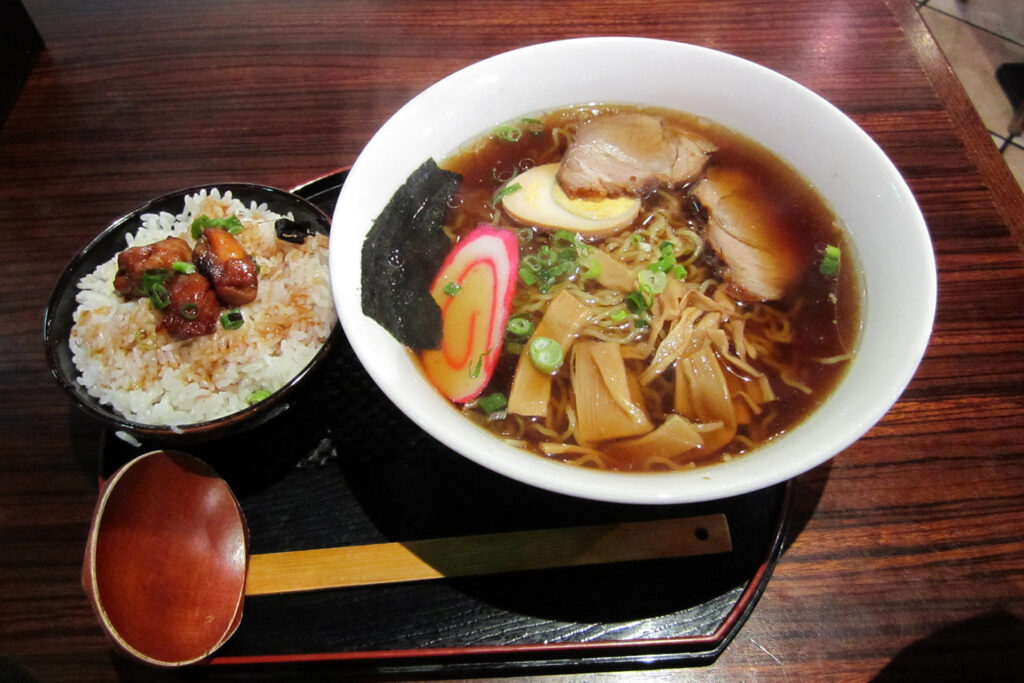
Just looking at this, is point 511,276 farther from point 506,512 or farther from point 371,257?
point 506,512

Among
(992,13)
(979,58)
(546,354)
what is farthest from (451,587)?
(992,13)

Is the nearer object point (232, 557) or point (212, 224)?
point (232, 557)

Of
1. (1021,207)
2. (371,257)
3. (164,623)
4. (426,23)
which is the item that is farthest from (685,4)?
(164,623)

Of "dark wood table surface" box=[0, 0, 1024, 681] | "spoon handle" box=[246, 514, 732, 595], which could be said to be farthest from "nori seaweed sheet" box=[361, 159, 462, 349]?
"dark wood table surface" box=[0, 0, 1024, 681]

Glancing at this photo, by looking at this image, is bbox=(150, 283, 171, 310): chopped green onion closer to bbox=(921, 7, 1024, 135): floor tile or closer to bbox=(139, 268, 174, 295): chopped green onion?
bbox=(139, 268, 174, 295): chopped green onion

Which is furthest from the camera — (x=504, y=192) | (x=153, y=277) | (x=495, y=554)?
(x=504, y=192)

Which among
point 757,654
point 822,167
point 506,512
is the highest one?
point 822,167

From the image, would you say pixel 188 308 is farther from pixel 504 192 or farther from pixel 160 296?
pixel 504 192
